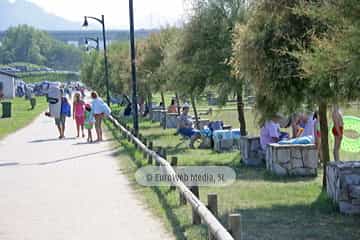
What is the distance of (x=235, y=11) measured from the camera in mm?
20281

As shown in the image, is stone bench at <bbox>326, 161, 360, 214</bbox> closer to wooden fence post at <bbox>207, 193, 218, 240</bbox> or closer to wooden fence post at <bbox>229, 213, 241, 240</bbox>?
wooden fence post at <bbox>207, 193, 218, 240</bbox>

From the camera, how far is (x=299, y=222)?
382 inches

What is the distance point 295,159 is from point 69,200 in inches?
175

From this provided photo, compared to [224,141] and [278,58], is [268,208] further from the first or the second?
[224,141]

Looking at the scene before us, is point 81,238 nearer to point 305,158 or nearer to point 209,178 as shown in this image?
point 209,178

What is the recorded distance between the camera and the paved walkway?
9.58 m

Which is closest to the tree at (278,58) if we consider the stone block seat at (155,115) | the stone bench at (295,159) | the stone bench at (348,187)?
the stone bench at (348,187)

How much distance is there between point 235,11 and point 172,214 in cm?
1092

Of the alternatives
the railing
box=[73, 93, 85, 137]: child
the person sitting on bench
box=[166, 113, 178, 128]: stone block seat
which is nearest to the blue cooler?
the person sitting on bench

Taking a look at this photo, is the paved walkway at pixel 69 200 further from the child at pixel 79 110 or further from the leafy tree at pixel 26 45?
the leafy tree at pixel 26 45

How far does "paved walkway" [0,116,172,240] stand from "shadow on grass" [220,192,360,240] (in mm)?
1134

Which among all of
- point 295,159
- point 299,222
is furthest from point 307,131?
point 299,222

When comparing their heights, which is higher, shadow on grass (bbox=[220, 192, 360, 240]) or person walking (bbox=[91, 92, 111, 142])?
person walking (bbox=[91, 92, 111, 142])

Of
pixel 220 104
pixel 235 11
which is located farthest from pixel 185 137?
pixel 235 11
